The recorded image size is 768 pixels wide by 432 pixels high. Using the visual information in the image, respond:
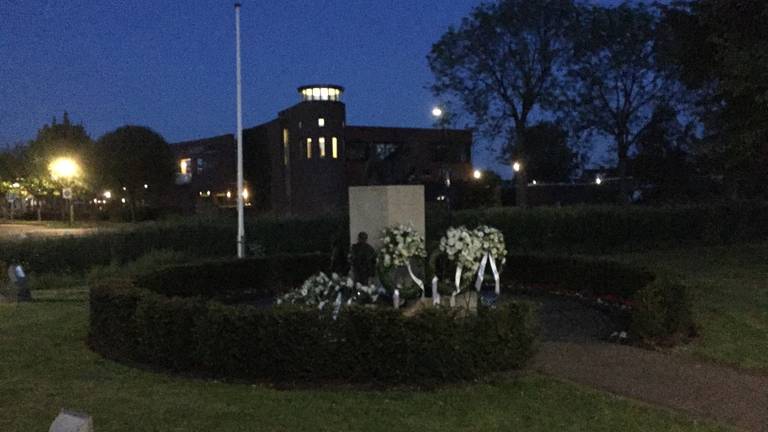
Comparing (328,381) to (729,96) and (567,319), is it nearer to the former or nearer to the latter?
(567,319)

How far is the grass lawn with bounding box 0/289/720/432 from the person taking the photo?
22.8ft

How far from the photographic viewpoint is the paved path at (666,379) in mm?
7605

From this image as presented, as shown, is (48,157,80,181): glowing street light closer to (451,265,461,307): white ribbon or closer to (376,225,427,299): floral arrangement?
(376,225,427,299): floral arrangement

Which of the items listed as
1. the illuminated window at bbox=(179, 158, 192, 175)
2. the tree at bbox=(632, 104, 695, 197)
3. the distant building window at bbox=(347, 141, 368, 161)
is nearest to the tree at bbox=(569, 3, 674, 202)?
the tree at bbox=(632, 104, 695, 197)

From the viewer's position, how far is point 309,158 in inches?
2247

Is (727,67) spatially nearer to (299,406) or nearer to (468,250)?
(468,250)

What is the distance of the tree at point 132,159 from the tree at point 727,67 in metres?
52.0

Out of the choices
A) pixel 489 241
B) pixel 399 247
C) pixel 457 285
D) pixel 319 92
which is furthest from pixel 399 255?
pixel 319 92

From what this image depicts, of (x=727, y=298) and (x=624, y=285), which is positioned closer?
(x=624, y=285)

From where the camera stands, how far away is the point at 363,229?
13164 mm

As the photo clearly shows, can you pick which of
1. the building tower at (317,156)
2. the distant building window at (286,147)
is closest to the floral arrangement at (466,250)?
the building tower at (317,156)

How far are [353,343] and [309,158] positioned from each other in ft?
161

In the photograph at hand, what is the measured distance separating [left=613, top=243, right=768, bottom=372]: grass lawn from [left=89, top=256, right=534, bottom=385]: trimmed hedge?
3.16m

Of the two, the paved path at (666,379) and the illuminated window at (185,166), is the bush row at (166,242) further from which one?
the illuminated window at (185,166)
